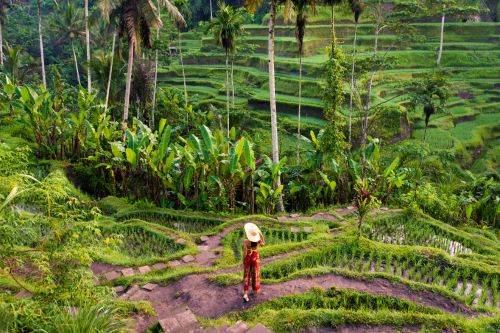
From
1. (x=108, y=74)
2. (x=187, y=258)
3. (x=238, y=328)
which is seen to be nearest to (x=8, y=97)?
(x=108, y=74)

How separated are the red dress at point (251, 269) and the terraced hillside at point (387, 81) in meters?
10.4

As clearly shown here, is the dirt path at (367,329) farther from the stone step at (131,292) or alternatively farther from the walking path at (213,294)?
the stone step at (131,292)

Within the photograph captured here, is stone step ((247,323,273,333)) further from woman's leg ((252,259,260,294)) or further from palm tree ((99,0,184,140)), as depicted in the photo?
palm tree ((99,0,184,140))

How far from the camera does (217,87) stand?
27203 mm

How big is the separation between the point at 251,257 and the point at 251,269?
0.25 meters

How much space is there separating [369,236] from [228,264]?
3.42 metres

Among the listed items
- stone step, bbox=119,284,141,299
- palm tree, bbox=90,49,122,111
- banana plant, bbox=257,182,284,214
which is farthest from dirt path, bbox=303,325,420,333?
palm tree, bbox=90,49,122,111

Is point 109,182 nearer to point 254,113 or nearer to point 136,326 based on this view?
point 136,326

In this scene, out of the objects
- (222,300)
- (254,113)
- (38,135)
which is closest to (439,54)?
(254,113)

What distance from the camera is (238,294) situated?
6.48m

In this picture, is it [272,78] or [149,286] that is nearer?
[149,286]

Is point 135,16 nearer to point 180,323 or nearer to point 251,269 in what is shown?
point 251,269

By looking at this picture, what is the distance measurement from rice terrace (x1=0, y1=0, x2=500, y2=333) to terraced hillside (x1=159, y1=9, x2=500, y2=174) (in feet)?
0.72

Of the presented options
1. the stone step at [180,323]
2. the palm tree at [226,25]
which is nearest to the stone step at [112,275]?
the stone step at [180,323]
